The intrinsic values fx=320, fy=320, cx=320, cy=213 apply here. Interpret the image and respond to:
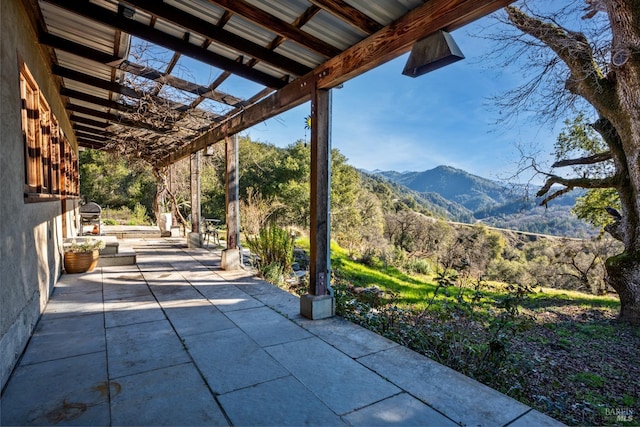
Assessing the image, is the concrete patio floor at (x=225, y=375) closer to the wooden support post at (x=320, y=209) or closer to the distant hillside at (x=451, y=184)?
the wooden support post at (x=320, y=209)

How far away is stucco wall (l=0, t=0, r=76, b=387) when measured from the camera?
Answer: 78.4 inches

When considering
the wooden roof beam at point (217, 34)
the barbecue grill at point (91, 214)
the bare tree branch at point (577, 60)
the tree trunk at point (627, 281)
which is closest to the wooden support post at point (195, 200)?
the barbecue grill at point (91, 214)

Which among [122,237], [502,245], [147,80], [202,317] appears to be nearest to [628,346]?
[202,317]

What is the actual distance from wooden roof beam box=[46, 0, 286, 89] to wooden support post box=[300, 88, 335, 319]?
2.79 ft

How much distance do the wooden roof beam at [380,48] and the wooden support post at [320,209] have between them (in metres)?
0.23

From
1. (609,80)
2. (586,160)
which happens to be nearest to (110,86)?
(609,80)

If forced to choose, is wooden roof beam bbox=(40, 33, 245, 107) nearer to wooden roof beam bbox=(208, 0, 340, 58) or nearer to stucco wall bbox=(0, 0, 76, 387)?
stucco wall bbox=(0, 0, 76, 387)

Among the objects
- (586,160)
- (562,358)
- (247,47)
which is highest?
(247,47)

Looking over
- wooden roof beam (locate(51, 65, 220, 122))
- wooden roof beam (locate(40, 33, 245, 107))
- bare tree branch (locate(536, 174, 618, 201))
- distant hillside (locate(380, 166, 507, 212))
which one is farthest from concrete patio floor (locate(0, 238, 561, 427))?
distant hillside (locate(380, 166, 507, 212))

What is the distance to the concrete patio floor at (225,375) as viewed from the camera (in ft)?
5.41

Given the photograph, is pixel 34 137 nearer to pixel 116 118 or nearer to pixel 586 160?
pixel 116 118

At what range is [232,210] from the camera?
5.52 metres

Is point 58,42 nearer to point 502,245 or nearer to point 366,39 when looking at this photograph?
point 366,39

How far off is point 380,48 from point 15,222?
2917mm
